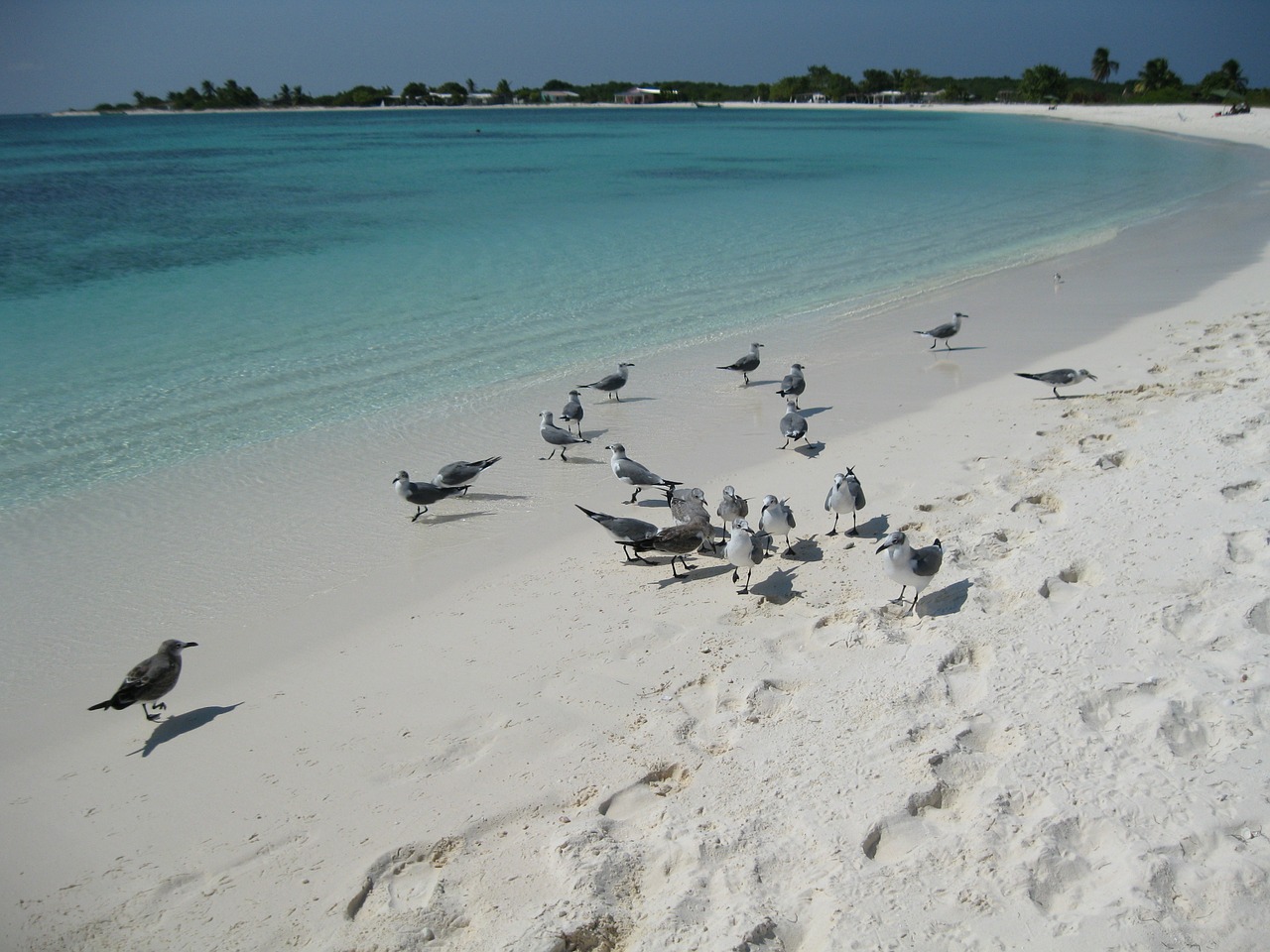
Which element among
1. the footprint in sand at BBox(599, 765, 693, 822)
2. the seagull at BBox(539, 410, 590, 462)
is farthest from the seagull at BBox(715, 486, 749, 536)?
the footprint in sand at BBox(599, 765, 693, 822)

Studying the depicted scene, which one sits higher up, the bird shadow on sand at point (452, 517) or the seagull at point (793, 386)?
the seagull at point (793, 386)

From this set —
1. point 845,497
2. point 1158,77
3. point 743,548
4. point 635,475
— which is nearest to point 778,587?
point 743,548

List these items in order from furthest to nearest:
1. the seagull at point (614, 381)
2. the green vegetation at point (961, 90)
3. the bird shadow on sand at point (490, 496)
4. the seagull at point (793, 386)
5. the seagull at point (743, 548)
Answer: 1. the green vegetation at point (961, 90)
2. the seagull at point (614, 381)
3. the seagull at point (793, 386)
4. the bird shadow on sand at point (490, 496)
5. the seagull at point (743, 548)

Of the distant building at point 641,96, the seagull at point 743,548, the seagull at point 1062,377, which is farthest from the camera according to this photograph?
the distant building at point 641,96

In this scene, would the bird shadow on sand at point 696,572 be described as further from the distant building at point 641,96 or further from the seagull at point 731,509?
the distant building at point 641,96

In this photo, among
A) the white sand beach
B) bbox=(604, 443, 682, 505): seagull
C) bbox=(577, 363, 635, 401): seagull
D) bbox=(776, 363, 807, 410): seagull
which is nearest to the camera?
the white sand beach

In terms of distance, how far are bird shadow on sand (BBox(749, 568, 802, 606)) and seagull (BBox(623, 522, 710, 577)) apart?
56 centimetres

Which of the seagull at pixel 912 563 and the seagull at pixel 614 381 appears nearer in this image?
the seagull at pixel 912 563

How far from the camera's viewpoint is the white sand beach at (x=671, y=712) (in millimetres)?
3697

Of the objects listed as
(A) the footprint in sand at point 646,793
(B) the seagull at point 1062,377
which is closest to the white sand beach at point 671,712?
(A) the footprint in sand at point 646,793

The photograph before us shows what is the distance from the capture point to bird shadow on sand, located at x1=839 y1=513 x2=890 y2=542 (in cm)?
708

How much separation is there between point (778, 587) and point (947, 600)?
1.19m

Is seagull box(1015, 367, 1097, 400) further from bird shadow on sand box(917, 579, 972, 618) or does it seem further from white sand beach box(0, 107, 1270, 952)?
bird shadow on sand box(917, 579, 972, 618)

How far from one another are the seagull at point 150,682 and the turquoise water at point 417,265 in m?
4.93
